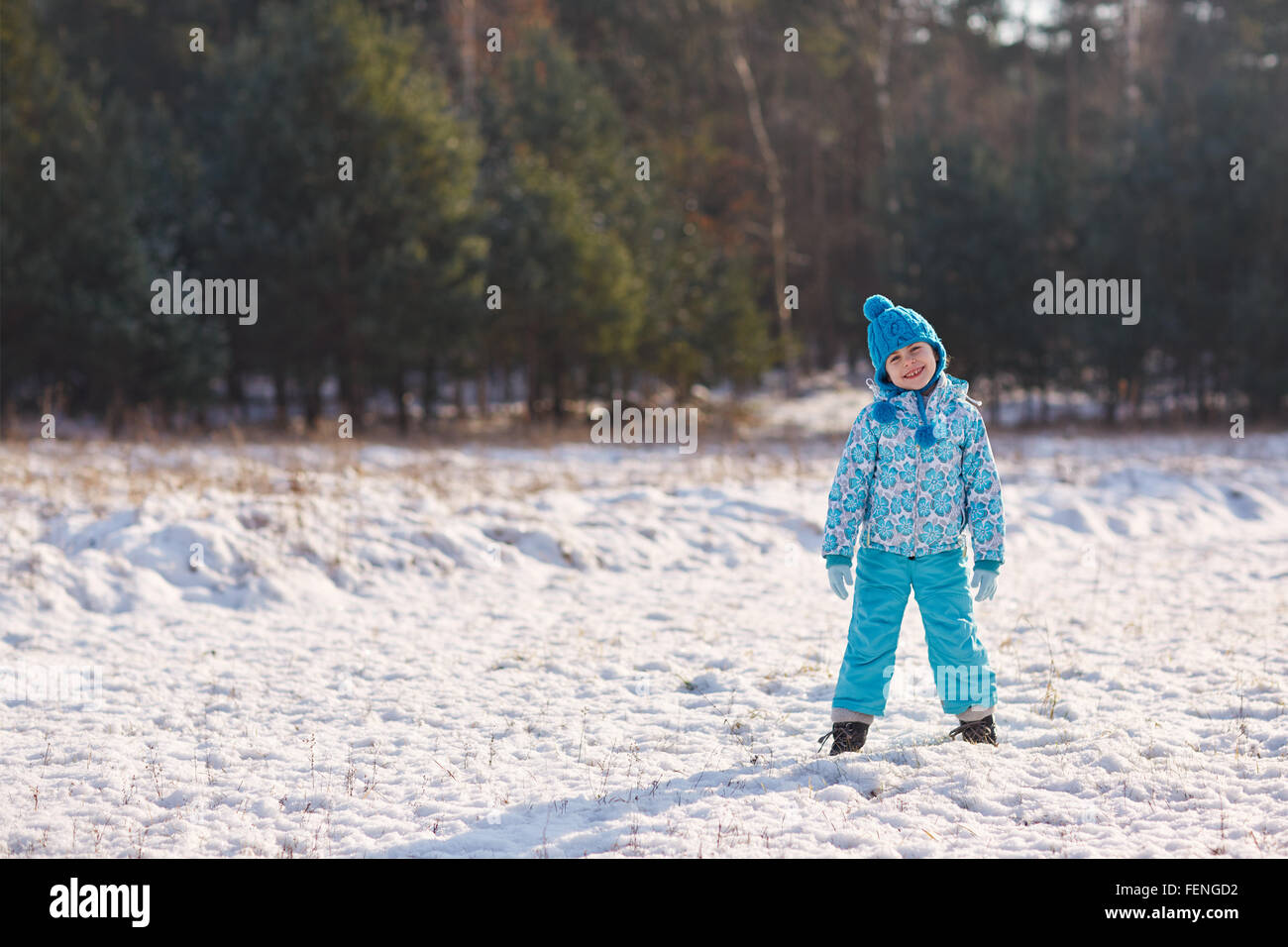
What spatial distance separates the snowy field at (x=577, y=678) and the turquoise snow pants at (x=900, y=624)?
11.7 inches

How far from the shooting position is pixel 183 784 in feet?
15.3

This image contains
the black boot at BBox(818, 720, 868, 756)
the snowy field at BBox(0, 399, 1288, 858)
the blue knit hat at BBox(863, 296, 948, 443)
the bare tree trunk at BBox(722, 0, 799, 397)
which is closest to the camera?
the snowy field at BBox(0, 399, 1288, 858)

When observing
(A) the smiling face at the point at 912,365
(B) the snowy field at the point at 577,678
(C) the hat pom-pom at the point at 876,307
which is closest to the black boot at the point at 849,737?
(B) the snowy field at the point at 577,678

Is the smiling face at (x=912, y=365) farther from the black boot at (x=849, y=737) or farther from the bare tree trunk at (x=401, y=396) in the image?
the bare tree trunk at (x=401, y=396)

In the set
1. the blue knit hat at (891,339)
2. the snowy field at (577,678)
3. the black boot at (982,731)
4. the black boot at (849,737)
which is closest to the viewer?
the snowy field at (577,678)

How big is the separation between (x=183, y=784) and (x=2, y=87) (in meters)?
20.3

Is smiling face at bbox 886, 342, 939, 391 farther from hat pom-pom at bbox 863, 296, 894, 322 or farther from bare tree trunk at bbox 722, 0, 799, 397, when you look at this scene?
bare tree trunk at bbox 722, 0, 799, 397

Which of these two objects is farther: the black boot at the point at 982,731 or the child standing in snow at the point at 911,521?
the black boot at the point at 982,731

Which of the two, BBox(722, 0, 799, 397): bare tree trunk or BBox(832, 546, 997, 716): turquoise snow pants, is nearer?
BBox(832, 546, 997, 716): turquoise snow pants

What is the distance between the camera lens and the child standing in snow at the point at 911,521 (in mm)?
4840

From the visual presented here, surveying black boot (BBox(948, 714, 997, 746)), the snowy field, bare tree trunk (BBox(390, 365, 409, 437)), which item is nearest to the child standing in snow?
black boot (BBox(948, 714, 997, 746))

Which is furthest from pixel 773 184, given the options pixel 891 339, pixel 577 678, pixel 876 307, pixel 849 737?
pixel 849 737

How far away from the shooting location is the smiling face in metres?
4.84

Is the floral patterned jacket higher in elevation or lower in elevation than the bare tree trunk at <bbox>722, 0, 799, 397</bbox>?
lower
